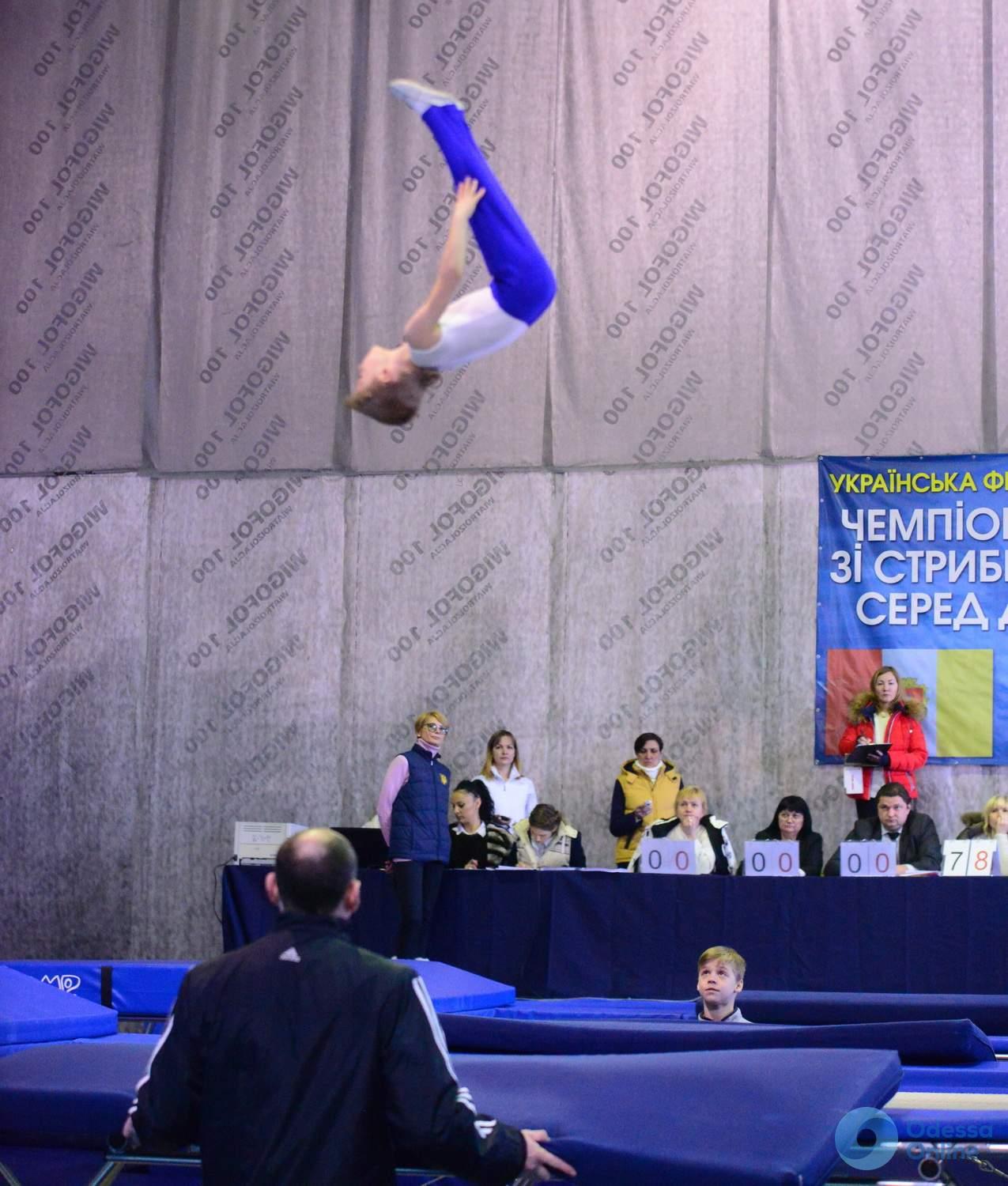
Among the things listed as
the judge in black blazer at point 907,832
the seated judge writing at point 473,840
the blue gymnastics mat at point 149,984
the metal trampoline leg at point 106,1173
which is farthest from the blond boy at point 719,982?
the seated judge writing at point 473,840

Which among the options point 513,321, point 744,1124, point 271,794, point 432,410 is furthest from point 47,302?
point 744,1124

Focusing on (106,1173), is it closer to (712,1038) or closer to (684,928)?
(712,1038)

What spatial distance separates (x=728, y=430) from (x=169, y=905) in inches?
205

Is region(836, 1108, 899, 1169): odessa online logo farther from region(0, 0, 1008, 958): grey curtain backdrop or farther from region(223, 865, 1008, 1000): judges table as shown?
region(0, 0, 1008, 958): grey curtain backdrop

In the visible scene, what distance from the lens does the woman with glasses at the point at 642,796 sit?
1012 centimetres

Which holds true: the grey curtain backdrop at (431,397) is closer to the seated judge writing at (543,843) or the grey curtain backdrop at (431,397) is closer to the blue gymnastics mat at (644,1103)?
the seated judge writing at (543,843)

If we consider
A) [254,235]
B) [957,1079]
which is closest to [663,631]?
[254,235]

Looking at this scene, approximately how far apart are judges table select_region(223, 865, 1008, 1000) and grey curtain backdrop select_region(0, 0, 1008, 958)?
7.34ft

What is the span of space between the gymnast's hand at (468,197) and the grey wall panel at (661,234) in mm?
7536

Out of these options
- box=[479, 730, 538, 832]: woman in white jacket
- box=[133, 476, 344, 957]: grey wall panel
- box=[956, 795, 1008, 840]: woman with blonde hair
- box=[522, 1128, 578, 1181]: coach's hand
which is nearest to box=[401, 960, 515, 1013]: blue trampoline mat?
box=[479, 730, 538, 832]: woman in white jacket

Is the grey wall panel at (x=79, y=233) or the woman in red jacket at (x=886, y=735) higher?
the grey wall panel at (x=79, y=233)

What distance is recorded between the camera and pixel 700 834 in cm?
921

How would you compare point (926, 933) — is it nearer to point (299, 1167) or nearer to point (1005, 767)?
point (1005, 767)

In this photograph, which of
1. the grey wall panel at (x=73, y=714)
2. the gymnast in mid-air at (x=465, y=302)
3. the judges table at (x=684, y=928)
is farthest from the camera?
the grey wall panel at (x=73, y=714)
